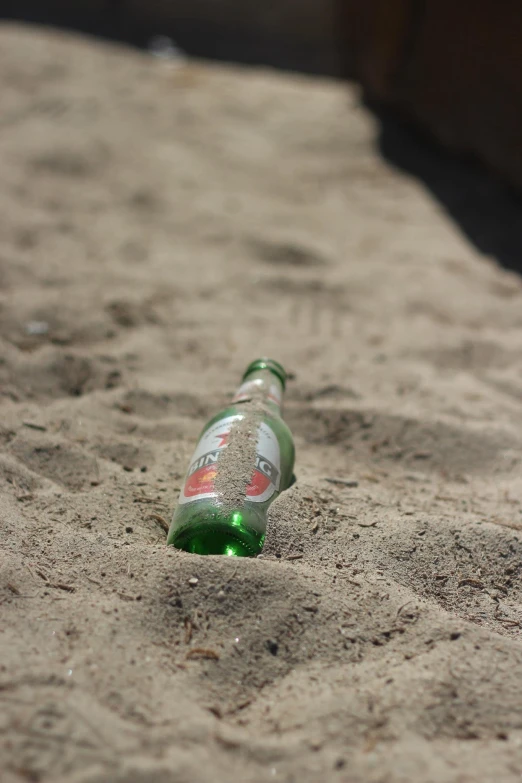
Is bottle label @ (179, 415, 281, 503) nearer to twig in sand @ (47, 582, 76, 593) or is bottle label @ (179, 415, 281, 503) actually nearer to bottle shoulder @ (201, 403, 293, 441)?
bottle shoulder @ (201, 403, 293, 441)

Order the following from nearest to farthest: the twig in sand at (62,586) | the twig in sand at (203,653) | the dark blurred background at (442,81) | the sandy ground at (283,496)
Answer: the sandy ground at (283,496) → the twig in sand at (203,653) → the twig in sand at (62,586) → the dark blurred background at (442,81)

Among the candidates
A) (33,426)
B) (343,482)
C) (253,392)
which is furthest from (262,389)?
(33,426)

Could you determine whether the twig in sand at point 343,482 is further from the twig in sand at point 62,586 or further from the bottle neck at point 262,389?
the twig in sand at point 62,586

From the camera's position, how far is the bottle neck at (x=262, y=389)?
1.62 meters

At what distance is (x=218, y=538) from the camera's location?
1.35 m

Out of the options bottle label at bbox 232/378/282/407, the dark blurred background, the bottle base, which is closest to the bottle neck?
bottle label at bbox 232/378/282/407

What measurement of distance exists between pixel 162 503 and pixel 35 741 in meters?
0.61

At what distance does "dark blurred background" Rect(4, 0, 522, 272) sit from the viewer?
3.15m

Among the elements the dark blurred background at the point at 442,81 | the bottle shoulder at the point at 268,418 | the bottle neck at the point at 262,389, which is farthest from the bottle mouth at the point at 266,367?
the dark blurred background at the point at 442,81

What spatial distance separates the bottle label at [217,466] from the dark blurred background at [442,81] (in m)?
1.77

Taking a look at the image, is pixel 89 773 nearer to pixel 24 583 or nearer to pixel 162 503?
pixel 24 583

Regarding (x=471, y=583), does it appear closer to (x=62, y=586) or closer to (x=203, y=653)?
(x=203, y=653)

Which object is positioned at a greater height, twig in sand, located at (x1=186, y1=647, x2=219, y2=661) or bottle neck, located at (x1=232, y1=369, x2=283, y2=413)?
bottle neck, located at (x1=232, y1=369, x2=283, y2=413)

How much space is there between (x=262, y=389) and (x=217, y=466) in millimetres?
320
